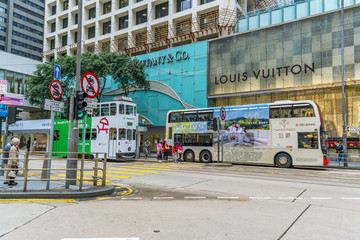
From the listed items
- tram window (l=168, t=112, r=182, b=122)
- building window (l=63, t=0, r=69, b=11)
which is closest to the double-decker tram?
tram window (l=168, t=112, r=182, b=122)

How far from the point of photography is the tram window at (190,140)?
20.2 m

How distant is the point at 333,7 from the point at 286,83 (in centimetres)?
737

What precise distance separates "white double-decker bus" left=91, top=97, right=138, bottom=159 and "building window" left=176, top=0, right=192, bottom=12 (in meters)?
16.0

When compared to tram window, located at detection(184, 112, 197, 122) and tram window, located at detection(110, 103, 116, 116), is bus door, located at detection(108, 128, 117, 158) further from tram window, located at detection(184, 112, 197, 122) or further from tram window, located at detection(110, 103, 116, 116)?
tram window, located at detection(184, 112, 197, 122)

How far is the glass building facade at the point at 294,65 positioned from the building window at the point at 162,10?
9.14m

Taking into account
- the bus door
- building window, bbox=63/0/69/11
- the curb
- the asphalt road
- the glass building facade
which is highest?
building window, bbox=63/0/69/11

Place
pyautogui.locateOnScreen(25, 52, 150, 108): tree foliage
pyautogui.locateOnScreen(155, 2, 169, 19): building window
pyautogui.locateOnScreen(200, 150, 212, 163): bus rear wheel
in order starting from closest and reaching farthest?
pyautogui.locateOnScreen(200, 150, 212, 163): bus rear wheel < pyautogui.locateOnScreen(25, 52, 150, 108): tree foliage < pyautogui.locateOnScreen(155, 2, 169, 19): building window

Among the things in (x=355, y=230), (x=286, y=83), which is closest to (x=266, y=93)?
(x=286, y=83)

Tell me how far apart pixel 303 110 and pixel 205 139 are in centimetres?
674

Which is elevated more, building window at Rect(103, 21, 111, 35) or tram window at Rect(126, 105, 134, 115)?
building window at Rect(103, 21, 111, 35)

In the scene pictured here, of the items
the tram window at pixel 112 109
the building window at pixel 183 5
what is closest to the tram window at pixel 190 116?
the tram window at pixel 112 109

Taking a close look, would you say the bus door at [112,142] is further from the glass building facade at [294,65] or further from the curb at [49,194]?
the curb at [49,194]

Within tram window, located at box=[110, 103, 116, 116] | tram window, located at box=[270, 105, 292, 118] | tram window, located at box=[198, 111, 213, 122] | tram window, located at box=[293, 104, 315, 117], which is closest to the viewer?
tram window, located at box=[293, 104, 315, 117]

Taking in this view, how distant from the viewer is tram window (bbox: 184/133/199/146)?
20.2 m
